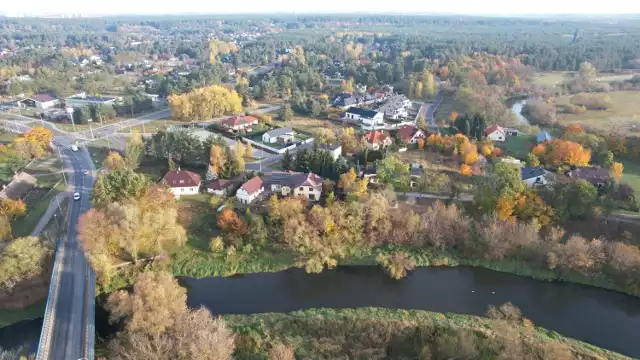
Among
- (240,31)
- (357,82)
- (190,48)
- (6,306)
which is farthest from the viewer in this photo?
(240,31)

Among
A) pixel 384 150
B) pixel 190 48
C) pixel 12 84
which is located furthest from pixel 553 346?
pixel 190 48

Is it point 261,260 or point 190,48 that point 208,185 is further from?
point 190,48

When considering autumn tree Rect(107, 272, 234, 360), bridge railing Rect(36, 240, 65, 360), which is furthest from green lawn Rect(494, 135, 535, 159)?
bridge railing Rect(36, 240, 65, 360)

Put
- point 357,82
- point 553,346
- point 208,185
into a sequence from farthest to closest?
point 357,82
point 208,185
point 553,346

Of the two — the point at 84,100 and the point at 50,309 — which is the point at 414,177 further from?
the point at 84,100

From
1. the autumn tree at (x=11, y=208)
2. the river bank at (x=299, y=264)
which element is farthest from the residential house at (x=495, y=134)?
the autumn tree at (x=11, y=208)

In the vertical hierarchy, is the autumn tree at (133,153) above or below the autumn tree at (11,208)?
above

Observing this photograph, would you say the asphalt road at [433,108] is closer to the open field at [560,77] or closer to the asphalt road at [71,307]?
the open field at [560,77]
